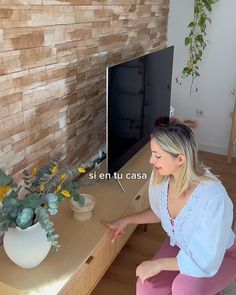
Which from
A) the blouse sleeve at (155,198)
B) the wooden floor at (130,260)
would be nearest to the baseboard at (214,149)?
the wooden floor at (130,260)

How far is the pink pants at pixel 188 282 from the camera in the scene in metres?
1.31

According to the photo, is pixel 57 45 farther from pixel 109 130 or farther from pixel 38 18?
pixel 109 130

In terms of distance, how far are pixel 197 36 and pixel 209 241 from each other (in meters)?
2.12

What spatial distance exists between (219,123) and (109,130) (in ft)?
5.63

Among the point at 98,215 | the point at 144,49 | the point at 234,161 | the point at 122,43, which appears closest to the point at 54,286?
the point at 98,215

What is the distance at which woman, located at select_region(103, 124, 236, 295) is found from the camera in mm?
1272

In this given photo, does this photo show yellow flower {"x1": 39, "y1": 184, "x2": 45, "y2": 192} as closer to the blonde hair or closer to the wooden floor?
the blonde hair

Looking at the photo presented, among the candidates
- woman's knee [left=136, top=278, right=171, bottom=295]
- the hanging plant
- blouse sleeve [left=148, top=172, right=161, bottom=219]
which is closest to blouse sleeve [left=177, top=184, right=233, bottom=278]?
woman's knee [left=136, top=278, right=171, bottom=295]

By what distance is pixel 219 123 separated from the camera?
10.6 feet

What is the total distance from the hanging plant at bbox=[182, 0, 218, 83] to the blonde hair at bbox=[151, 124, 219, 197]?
184 centimetres

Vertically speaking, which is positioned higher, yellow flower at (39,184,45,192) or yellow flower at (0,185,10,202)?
yellow flower at (0,185,10,202)

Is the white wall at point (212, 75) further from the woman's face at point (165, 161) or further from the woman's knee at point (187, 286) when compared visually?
the woman's knee at point (187, 286)

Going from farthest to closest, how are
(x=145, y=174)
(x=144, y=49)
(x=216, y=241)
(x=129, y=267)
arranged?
(x=144, y=49), (x=145, y=174), (x=129, y=267), (x=216, y=241)

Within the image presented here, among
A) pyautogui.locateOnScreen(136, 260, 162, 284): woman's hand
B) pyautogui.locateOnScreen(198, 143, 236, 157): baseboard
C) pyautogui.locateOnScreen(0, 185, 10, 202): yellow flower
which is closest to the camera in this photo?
pyautogui.locateOnScreen(0, 185, 10, 202): yellow flower
